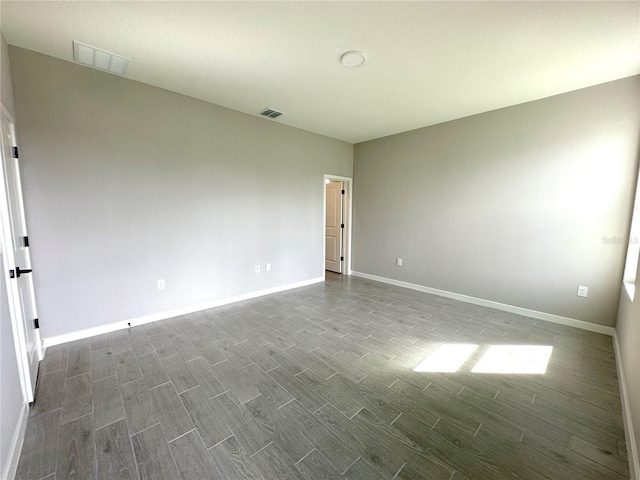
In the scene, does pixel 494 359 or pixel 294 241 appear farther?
pixel 294 241

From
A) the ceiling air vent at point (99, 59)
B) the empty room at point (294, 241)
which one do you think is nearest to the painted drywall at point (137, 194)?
the empty room at point (294, 241)

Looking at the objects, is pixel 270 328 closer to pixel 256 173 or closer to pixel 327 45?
pixel 256 173

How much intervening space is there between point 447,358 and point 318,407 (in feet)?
4.56

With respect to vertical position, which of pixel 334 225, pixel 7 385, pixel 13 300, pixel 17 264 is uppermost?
pixel 334 225

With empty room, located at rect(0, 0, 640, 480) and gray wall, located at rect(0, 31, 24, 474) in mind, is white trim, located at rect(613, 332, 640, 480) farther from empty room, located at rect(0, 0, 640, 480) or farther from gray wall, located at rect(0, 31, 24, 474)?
gray wall, located at rect(0, 31, 24, 474)

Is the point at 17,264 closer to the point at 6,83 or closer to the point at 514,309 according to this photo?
the point at 6,83

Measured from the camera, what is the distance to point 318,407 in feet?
5.93

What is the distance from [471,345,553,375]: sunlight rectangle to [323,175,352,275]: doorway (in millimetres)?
3408

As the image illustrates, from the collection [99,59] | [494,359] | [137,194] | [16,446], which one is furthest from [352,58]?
[16,446]

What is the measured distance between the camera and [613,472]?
1.36 meters

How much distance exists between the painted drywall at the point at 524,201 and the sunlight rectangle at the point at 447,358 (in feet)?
5.20

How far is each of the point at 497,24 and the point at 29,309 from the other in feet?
14.8

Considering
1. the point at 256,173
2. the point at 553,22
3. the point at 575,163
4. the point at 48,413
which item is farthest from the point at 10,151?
the point at 575,163

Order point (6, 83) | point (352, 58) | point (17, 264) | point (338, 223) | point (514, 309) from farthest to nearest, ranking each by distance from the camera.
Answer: point (338, 223) < point (514, 309) < point (352, 58) < point (6, 83) < point (17, 264)
